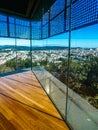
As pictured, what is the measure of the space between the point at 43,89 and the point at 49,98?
61 centimetres

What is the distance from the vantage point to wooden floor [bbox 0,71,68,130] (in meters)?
2.10

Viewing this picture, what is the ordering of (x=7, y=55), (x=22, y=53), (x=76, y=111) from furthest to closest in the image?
(x=22, y=53) → (x=7, y=55) → (x=76, y=111)

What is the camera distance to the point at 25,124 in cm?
213

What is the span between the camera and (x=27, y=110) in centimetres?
257

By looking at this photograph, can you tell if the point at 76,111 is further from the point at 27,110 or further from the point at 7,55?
the point at 7,55

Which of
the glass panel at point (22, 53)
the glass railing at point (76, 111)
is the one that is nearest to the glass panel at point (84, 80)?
the glass railing at point (76, 111)

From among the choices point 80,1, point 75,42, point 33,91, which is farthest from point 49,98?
point 80,1

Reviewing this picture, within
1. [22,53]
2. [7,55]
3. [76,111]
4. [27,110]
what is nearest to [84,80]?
[76,111]

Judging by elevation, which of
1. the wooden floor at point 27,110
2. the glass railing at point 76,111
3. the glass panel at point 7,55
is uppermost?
the glass panel at point 7,55

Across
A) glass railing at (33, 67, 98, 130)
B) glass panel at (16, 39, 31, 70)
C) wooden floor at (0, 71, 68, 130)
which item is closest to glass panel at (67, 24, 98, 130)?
glass railing at (33, 67, 98, 130)

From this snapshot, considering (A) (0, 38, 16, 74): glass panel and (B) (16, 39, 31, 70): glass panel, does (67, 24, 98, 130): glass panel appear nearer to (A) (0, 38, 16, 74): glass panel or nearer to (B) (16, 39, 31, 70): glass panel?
(A) (0, 38, 16, 74): glass panel

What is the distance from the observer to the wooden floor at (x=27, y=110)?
2.10 m

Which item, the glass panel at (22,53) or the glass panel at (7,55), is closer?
the glass panel at (7,55)

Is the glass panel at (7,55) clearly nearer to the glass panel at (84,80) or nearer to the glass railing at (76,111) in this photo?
the glass railing at (76,111)
